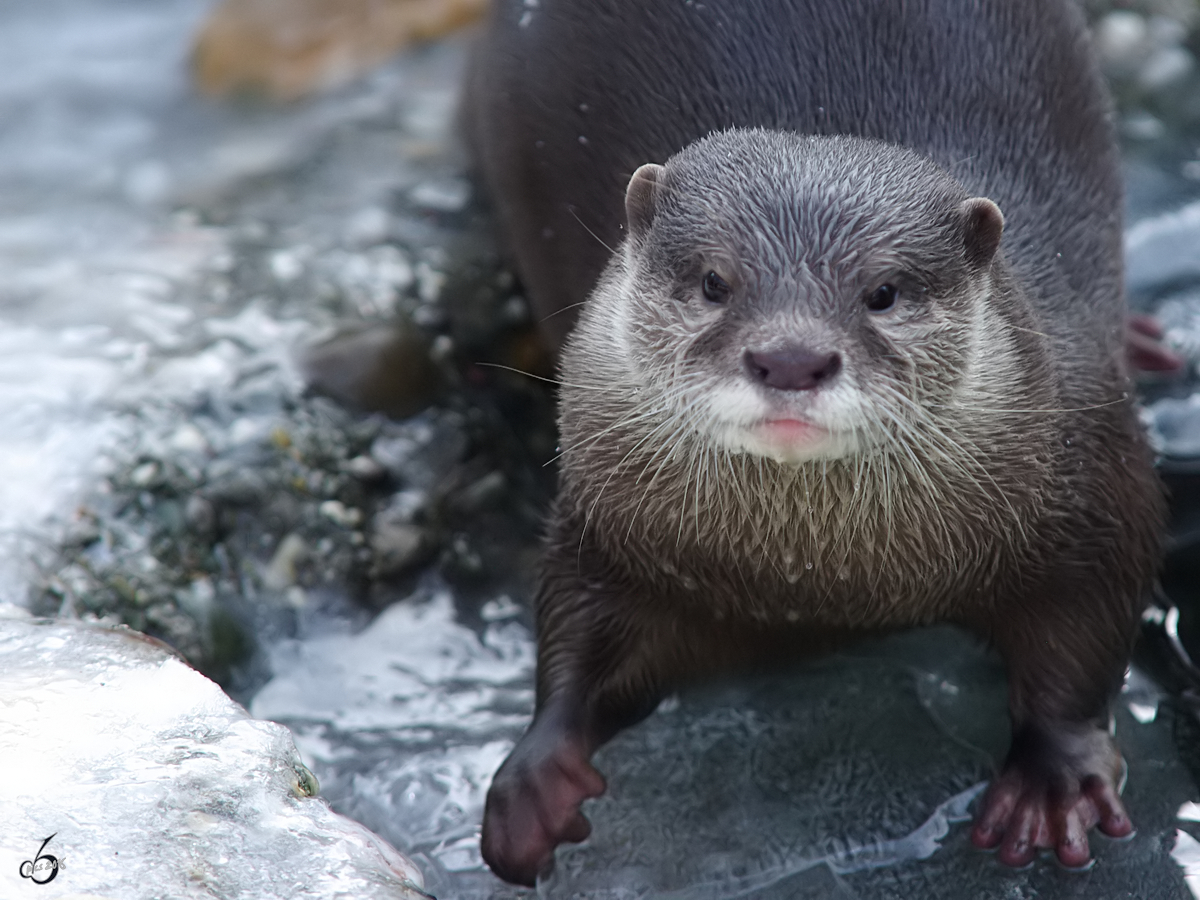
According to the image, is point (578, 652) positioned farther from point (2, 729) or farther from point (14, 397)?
point (14, 397)

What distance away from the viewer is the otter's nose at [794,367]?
1.54 meters

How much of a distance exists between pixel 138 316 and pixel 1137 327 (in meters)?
1.88

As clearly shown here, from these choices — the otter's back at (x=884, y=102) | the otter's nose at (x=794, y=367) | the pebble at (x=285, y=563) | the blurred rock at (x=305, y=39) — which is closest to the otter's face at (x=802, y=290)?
the otter's nose at (x=794, y=367)

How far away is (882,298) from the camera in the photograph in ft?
5.63

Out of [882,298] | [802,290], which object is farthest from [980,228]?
[802,290]

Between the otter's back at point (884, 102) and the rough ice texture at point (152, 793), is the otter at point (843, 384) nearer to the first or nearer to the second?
the otter's back at point (884, 102)

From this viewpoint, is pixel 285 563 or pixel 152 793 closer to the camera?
pixel 152 793

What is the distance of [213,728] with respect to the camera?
174 centimetres

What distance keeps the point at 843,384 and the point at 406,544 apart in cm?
119

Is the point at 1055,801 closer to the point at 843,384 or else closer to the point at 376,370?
the point at 843,384

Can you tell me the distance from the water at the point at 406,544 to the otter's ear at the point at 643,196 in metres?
0.80

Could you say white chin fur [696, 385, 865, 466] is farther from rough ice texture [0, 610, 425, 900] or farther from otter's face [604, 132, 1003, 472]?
rough ice texture [0, 610, 425, 900]

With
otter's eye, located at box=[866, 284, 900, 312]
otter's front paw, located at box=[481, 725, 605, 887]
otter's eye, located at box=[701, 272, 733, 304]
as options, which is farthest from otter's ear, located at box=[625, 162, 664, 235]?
otter's front paw, located at box=[481, 725, 605, 887]

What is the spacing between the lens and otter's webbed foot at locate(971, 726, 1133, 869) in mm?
1990
